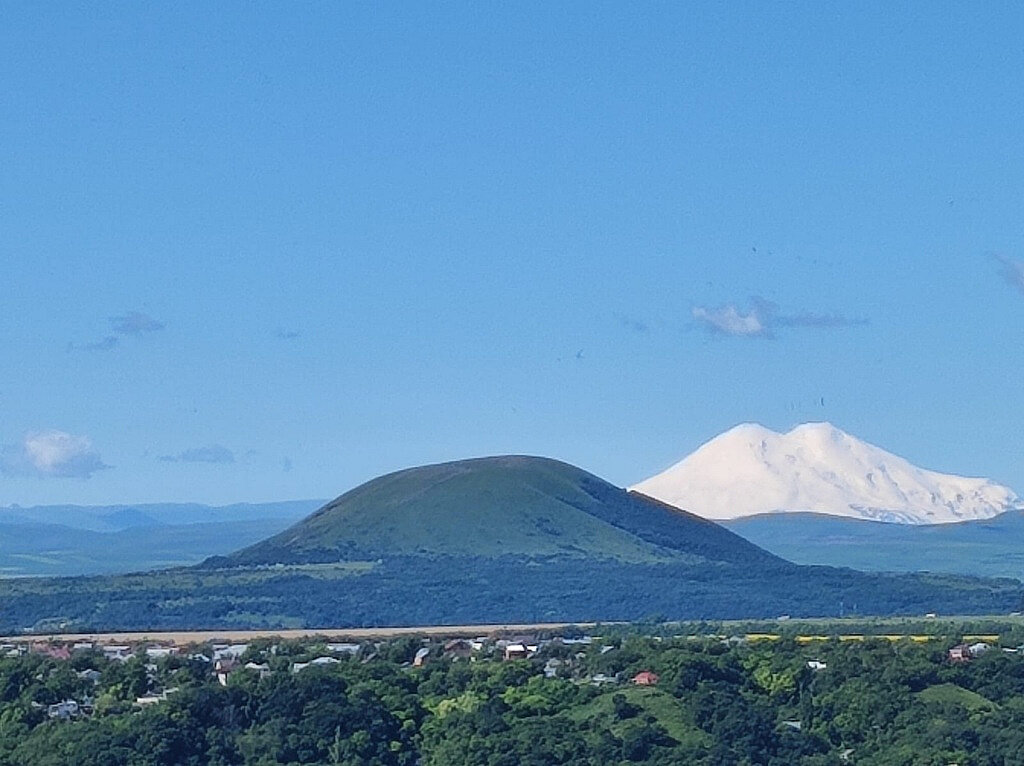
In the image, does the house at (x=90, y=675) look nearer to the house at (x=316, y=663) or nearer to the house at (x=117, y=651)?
the house at (x=316, y=663)

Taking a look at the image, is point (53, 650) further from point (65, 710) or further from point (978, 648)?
point (978, 648)

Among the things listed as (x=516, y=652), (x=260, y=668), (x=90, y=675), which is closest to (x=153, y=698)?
(x=90, y=675)

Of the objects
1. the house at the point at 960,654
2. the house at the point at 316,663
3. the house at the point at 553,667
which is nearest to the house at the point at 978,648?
the house at the point at 960,654

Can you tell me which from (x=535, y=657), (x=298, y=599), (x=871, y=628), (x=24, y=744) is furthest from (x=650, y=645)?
(x=298, y=599)

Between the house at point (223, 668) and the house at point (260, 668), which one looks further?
the house at point (223, 668)

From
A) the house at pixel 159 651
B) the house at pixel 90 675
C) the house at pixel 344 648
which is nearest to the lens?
the house at pixel 90 675
